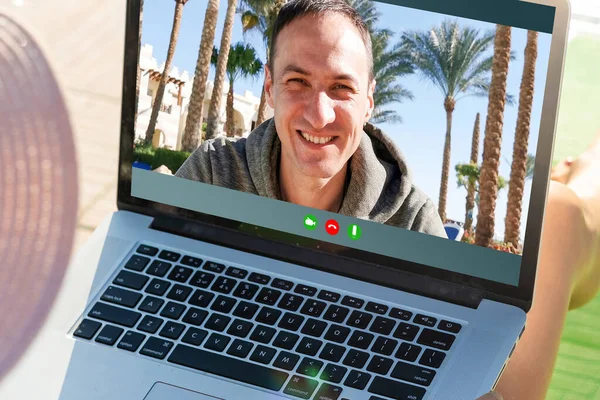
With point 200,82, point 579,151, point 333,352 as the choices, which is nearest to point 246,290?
point 333,352

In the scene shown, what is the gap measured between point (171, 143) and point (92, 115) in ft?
1.70

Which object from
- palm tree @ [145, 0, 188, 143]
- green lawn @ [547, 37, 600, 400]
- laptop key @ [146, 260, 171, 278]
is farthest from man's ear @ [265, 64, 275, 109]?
green lawn @ [547, 37, 600, 400]

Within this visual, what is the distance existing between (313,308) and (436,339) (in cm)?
12

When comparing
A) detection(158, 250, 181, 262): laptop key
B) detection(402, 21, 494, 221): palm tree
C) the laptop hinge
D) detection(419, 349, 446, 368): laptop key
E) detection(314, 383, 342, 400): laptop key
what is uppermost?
detection(402, 21, 494, 221): palm tree

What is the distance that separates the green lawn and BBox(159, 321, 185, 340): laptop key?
24.1 inches

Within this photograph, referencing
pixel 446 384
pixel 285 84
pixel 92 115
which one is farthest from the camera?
pixel 92 115

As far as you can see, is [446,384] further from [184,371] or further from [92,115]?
[92,115]

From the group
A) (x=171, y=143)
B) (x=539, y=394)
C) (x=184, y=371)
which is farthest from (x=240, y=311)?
(x=539, y=394)

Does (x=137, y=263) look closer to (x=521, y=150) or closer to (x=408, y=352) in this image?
(x=408, y=352)

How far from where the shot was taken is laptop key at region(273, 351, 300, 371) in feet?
2.49

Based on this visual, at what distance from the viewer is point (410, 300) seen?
2.68ft

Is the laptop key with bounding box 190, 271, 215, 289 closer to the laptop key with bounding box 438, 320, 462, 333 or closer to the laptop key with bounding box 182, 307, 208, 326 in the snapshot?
the laptop key with bounding box 182, 307, 208, 326

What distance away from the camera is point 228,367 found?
2.50 ft

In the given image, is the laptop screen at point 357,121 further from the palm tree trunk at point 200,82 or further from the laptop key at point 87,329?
the laptop key at point 87,329
